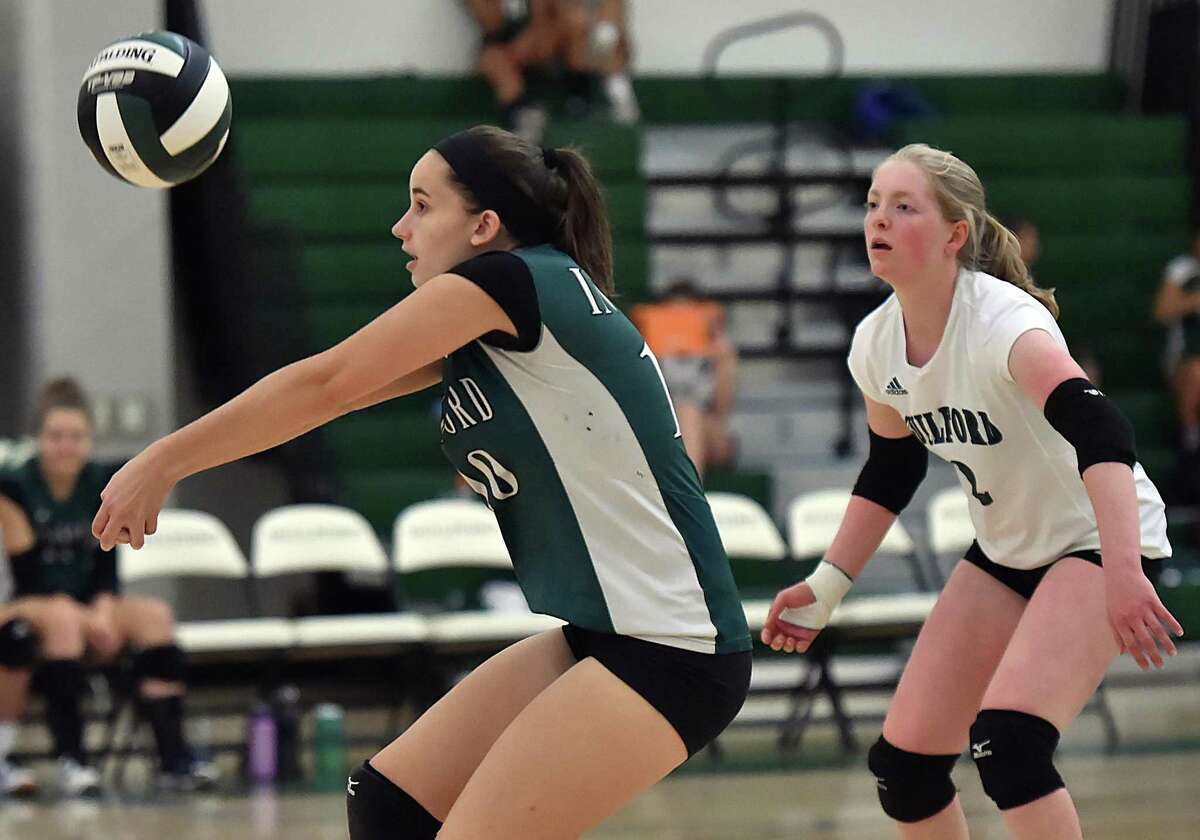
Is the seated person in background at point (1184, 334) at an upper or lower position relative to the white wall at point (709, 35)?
lower

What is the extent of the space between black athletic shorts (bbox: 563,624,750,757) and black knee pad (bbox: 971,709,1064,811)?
2.15 ft

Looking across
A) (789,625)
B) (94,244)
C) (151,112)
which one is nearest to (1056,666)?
(789,625)

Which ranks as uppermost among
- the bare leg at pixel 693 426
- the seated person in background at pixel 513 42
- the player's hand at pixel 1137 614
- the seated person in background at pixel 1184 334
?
the seated person in background at pixel 513 42

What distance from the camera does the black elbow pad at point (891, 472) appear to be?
3.55 m

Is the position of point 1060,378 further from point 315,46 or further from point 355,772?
point 315,46

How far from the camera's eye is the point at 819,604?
11.3ft

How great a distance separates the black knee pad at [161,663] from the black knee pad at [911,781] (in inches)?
147

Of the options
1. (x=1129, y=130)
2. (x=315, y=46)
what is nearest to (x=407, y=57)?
(x=315, y=46)

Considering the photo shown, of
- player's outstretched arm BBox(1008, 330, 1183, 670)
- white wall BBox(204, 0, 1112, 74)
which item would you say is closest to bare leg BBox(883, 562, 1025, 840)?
player's outstretched arm BBox(1008, 330, 1183, 670)

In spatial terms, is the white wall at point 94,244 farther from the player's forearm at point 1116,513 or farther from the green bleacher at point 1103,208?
the player's forearm at point 1116,513

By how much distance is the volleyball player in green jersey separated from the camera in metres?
2.50

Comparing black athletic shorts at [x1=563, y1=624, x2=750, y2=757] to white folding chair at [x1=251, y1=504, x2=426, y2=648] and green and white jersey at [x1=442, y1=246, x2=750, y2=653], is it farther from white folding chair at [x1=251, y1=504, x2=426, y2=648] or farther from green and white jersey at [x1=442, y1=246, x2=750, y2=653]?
white folding chair at [x1=251, y1=504, x2=426, y2=648]

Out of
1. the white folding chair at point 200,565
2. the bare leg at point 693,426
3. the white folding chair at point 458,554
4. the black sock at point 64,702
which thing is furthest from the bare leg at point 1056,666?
the bare leg at point 693,426

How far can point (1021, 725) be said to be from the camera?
3100 mm
